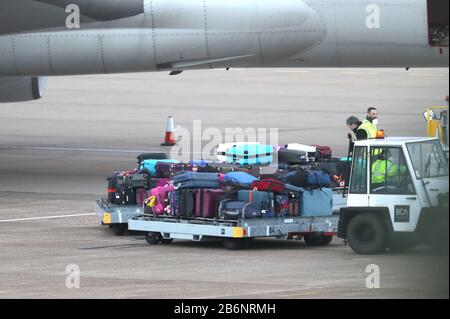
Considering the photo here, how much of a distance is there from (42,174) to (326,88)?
2676 centimetres

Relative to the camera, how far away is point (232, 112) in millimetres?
41438

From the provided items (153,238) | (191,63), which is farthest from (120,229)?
(191,63)

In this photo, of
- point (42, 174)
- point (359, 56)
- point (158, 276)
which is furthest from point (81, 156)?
point (158, 276)

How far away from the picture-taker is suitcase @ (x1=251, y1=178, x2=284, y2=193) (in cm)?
1642

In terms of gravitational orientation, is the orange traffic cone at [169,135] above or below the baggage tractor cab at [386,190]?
above

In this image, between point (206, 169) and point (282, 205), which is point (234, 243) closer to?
point (282, 205)

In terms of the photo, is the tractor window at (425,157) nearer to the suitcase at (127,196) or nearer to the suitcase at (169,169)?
the suitcase at (169,169)

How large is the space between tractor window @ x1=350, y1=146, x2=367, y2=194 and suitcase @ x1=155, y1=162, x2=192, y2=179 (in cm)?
352

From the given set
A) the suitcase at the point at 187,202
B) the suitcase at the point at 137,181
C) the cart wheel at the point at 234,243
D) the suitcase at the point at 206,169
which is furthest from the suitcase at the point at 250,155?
the cart wheel at the point at 234,243

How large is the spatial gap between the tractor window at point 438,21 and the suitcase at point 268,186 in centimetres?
941

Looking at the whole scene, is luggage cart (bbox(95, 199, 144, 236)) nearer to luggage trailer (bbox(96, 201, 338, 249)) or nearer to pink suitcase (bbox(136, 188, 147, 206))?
pink suitcase (bbox(136, 188, 147, 206))

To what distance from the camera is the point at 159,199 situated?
1692 cm

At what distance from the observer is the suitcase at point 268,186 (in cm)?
1642

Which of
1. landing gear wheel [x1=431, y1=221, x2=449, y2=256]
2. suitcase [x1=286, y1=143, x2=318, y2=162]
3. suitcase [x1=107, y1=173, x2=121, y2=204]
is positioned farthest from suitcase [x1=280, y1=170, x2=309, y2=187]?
landing gear wheel [x1=431, y1=221, x2=449, y2=256]
